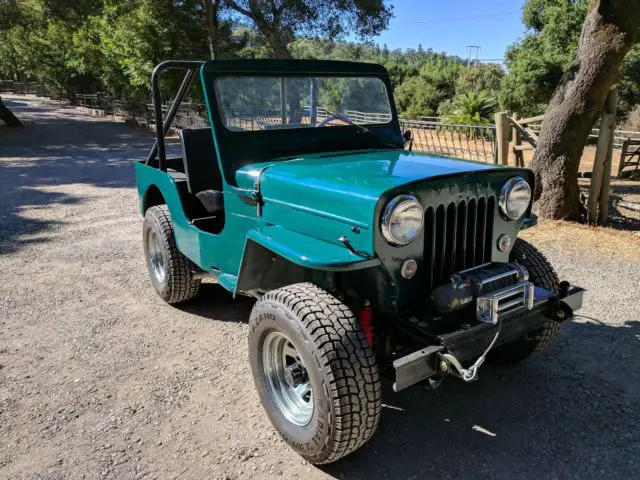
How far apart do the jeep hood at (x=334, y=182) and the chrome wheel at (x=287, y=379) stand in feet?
2.09

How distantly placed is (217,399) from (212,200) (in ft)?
4.77

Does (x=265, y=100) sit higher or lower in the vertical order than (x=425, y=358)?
higher

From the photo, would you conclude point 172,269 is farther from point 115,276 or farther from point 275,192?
point 275,192

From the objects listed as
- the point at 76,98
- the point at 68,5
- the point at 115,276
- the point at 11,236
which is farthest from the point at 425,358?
the point at 76,98

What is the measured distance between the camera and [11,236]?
6.74 metres

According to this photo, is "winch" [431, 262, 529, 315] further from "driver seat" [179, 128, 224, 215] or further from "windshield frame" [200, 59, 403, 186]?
"driver seat" [179, 128, 224, 215]

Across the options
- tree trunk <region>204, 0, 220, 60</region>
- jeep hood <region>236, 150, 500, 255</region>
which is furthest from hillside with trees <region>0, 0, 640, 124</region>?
jeep hood <region>236, 150, 500, 255</region>

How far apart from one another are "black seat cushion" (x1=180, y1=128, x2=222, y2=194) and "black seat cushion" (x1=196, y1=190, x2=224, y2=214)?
0.32 m

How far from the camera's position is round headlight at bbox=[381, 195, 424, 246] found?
244 centimetres

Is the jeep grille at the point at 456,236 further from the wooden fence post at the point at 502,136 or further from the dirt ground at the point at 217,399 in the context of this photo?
the wooden fence post at the point at 502,136

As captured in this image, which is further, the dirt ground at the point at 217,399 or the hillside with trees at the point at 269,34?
the hillside with trees at the point at 269,34

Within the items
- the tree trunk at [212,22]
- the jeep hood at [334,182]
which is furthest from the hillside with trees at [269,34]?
the jeep hood at [334,182]

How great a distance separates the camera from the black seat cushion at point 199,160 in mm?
4227

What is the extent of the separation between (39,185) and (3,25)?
12.7m
